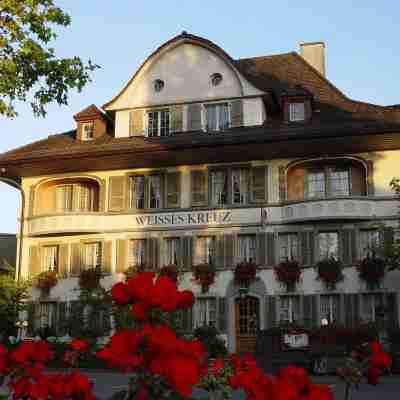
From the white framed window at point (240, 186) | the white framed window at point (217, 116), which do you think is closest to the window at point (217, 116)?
the white framed window at point (217, 116)

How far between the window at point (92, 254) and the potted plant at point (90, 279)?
0.60 m

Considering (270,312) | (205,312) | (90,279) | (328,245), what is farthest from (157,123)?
(270,312)

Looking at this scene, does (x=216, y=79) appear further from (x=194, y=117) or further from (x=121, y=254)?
(x=121, y=254)

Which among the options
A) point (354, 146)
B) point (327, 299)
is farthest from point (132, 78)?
point (327, 299)

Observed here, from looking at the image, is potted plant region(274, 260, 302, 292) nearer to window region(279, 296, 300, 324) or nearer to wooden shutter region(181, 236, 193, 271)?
window region(279, 296, 300, 324)

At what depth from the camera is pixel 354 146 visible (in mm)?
25547

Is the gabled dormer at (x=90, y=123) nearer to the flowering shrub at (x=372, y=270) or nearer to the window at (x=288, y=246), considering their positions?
the window at (x=288, y=246)

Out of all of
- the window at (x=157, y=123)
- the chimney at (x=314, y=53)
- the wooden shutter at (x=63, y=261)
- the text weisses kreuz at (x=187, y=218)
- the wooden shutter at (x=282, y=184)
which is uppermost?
the chimney at (x=314, y=53)

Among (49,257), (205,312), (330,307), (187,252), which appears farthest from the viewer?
(49,257)

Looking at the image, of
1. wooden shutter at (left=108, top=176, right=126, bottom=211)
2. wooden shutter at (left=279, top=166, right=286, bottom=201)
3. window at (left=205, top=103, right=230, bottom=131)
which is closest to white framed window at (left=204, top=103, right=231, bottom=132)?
window at (left=205, top=103, right=230, bottom=131)

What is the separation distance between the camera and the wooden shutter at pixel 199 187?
2714 cm

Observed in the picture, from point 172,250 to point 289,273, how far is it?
481cm

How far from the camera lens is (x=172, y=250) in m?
27.3

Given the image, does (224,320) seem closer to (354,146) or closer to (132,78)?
(354,146)
